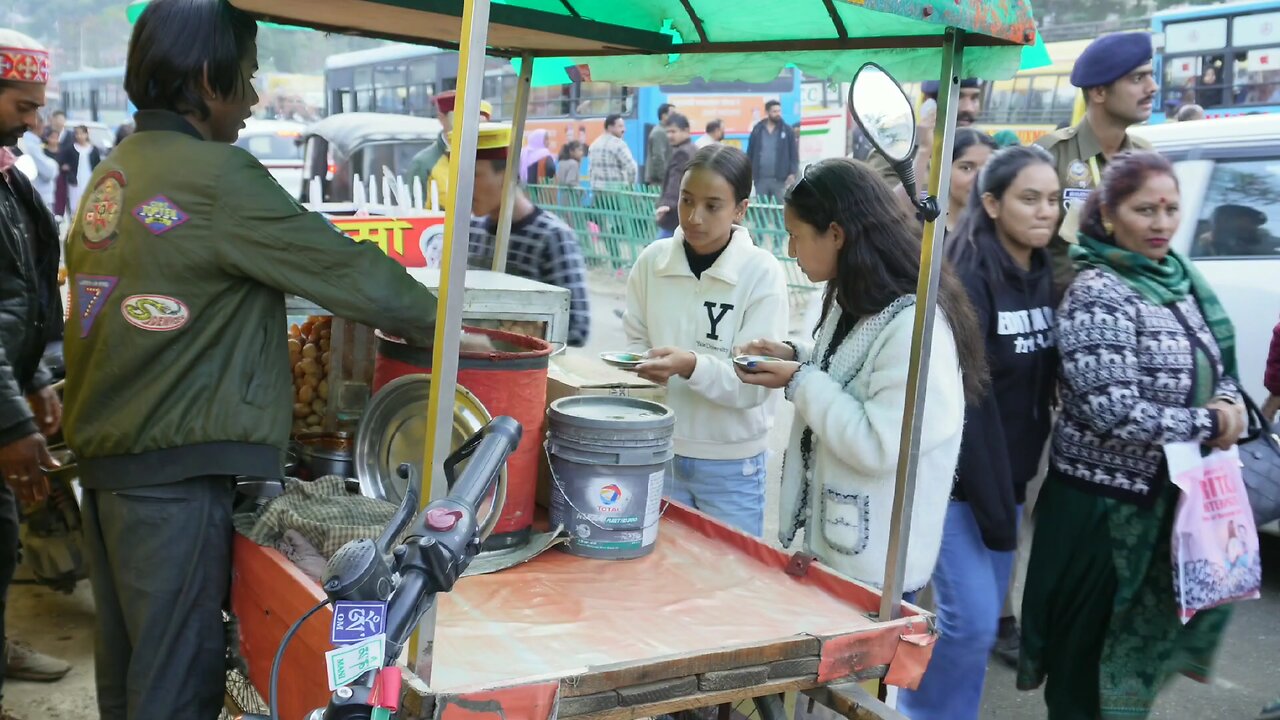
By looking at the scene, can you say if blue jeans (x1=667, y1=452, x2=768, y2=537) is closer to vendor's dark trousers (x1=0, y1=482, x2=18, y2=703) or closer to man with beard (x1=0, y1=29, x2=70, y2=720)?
man with beard (x1=0, y1=29, x2=70, y2=720)

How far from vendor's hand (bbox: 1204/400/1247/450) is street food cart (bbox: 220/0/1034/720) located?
1.20 metres

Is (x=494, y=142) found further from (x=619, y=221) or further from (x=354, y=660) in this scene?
(x=619, y=221)

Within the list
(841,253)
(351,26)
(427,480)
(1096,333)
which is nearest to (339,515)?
(427,480)

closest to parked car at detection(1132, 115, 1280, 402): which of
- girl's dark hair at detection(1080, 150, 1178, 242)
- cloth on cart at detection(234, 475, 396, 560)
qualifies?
girl's dark hair at detection(1080, 150, 1178, 242)

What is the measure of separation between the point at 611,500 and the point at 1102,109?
2857mm

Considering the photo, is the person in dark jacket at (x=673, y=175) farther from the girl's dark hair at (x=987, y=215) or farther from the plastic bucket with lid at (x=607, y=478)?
the plastic bucket with lid at (x=607, y=478)

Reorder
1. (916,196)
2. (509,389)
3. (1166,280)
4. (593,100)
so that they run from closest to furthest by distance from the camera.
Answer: (916,196)
(509,389)
(1166,280)
(593,100)

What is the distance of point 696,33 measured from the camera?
3254 mm

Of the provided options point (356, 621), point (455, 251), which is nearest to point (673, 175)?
point (455, 251)

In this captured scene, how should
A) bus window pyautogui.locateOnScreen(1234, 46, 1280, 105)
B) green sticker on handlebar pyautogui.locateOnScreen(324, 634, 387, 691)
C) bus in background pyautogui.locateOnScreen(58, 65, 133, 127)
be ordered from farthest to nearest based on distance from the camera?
bus in background pyautogui.locateOnScreen(58, 65, 133, 127) < bus window pyautogui.locateOnScreen(1234, 46, 1280, 105) < green sticker on handlebar pyautogui.locateOnScreen(324, 634, 387, 691)

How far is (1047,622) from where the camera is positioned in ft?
10.9

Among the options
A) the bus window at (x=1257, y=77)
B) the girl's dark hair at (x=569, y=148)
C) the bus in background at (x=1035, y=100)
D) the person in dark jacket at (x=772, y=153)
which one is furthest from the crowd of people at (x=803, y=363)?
the girl's dark hair at (x=569, y=148)

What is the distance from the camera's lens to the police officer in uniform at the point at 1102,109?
407cm

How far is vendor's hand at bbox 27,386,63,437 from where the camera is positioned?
3.55m
